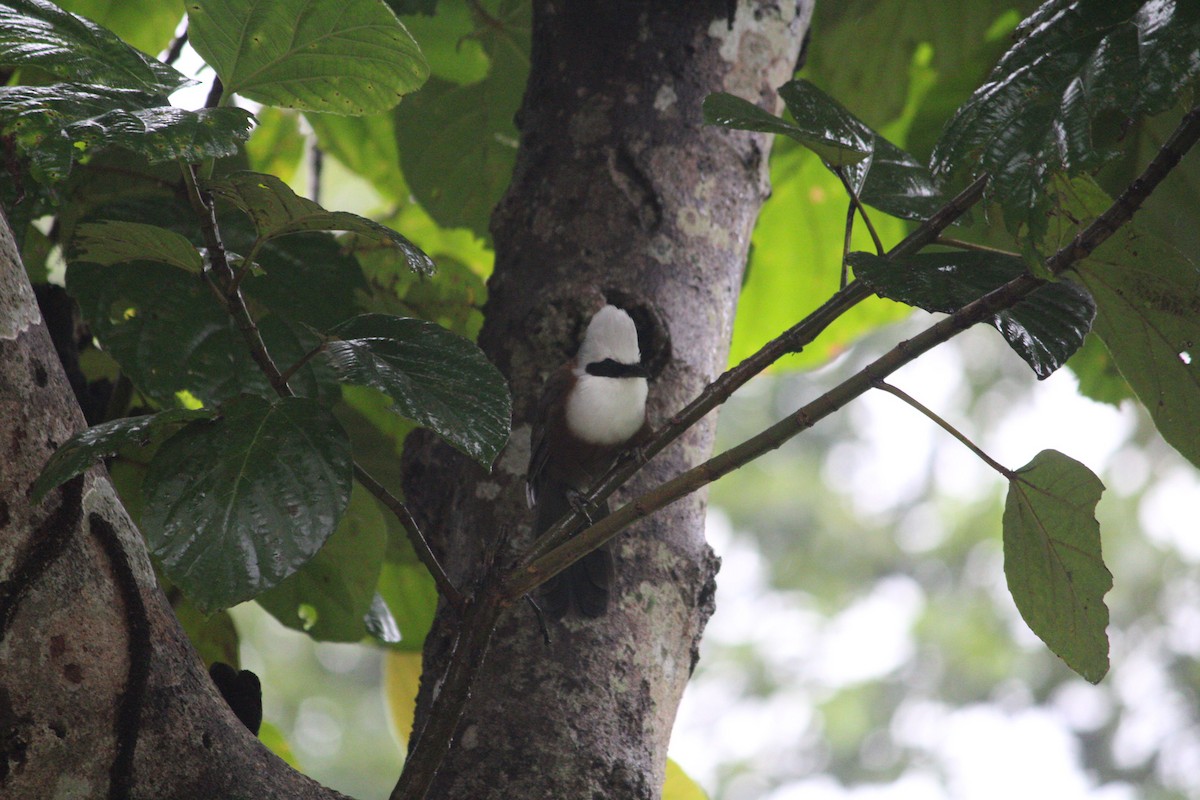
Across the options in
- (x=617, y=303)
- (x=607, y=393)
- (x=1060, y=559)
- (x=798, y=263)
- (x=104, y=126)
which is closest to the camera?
(x=104, y=126)

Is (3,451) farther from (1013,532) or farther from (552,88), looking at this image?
(552,88)

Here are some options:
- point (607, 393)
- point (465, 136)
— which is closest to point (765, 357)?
point (607, 393)

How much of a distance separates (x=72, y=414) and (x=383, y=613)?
0.85 metres

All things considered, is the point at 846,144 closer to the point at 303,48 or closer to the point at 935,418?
the point at 935,418

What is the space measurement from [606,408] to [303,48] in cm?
79

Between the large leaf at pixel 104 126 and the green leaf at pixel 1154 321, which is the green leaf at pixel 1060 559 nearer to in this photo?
the green leaf at pixel 1154 321

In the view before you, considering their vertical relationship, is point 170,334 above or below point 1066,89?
below

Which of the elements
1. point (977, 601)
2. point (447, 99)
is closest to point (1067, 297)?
point (447, 99)

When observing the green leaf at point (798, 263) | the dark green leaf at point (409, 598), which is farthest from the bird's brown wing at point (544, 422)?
the green leaf at point (798, 263)

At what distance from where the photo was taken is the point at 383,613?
1663 mm

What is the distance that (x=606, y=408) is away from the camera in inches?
64.1

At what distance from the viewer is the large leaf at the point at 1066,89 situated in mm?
890

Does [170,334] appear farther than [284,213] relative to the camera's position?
Yes

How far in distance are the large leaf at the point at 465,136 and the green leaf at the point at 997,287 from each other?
1295 millimetres
